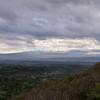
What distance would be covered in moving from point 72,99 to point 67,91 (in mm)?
943

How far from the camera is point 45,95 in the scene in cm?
1039

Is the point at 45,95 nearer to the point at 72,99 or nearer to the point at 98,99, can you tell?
the point at 72,99

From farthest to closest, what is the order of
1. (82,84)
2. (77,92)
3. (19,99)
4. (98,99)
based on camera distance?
1. (19,99)
2. (82,84)
3. (77,92)
4. (98,99)

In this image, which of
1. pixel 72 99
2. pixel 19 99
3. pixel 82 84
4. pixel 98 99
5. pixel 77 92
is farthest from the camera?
pixel 19 99

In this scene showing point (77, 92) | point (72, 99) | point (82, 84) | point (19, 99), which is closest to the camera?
point (72, 99)

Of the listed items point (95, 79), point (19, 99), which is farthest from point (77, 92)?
point (19, 99)

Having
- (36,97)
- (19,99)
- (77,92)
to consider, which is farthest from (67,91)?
(19,99)

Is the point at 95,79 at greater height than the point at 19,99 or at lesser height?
greater

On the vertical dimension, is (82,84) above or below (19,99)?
above

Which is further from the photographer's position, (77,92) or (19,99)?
(19,99)

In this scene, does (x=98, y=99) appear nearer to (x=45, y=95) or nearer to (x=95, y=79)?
(x=45, y=95)

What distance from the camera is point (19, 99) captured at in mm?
13094

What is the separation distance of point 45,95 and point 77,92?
127 centimetres

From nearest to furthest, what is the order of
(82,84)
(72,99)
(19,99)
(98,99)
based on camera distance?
(98,99)
(72,99)
(82,84)
(19,99)
